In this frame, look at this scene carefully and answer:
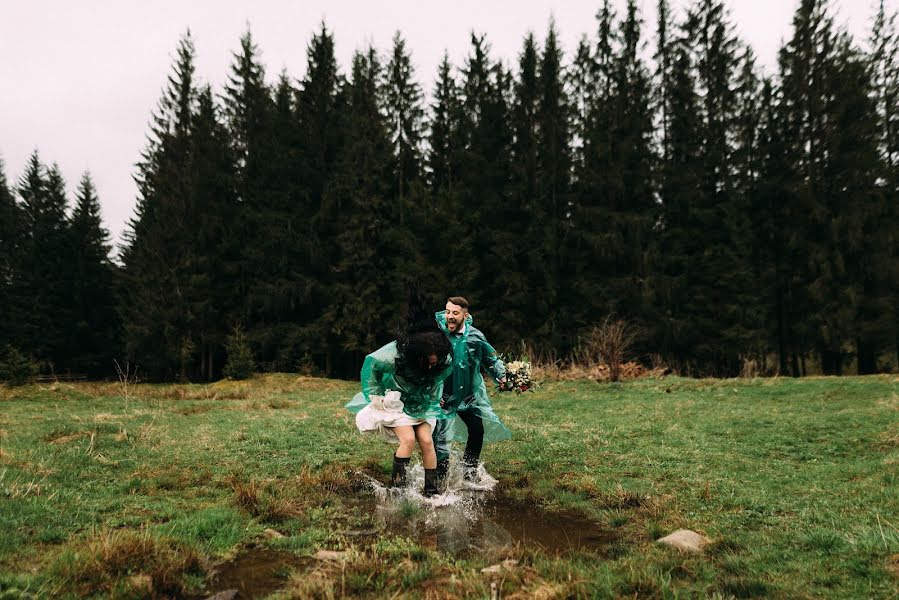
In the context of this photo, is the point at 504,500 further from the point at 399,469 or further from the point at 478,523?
the point at 399,469

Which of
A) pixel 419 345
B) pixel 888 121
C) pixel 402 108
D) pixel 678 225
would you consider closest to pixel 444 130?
pixel 402 108

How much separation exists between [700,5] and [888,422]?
26501 mm

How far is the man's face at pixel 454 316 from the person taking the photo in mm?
5688

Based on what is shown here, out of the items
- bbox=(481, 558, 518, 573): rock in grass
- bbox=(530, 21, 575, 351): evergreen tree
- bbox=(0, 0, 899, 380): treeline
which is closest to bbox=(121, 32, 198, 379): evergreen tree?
bbox=(0, 0, 899, 380): treeline

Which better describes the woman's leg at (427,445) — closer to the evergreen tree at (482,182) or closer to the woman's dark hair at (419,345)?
the woman's dark hair at (419,345)

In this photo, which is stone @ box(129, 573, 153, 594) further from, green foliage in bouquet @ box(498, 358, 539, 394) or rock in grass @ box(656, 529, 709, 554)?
green foliage in bouquet @ box(498, 358, 539, 394)

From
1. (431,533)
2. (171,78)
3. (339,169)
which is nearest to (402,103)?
(339,169)

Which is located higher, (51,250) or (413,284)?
(51,250)

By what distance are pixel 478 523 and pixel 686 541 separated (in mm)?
1694

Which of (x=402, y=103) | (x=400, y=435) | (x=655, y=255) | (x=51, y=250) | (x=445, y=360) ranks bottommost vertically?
(x=400, y=435)

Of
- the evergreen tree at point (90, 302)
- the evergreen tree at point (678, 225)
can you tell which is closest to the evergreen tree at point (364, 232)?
the evergreen tree at point (678, 225)

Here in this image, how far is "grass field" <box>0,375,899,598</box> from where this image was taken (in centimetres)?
334

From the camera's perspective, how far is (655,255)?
988 inches

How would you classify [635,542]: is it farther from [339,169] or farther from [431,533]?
[339,169]
